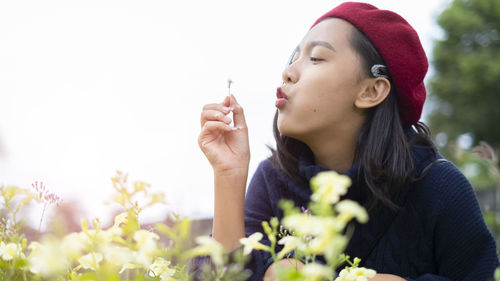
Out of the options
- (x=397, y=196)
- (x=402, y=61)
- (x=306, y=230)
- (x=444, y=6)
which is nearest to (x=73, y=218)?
(x=397, y=196)

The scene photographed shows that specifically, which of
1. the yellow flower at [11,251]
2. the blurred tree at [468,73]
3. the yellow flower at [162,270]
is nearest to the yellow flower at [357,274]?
the yellow flower at [162,270]

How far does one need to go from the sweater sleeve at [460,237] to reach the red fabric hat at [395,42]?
364 millimetres

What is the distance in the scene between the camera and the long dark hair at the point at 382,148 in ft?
5.57

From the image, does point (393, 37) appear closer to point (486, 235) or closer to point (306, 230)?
point (486, 235)

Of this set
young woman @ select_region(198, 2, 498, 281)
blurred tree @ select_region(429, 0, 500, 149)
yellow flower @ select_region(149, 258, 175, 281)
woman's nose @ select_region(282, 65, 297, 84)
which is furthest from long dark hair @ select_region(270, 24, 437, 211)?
blurred tree @ select_region(429, 0, 500, 149)

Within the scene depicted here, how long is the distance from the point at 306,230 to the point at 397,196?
1.35 m

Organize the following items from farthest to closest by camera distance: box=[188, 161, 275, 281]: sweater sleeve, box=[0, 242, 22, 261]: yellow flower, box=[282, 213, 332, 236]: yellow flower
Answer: box=[188, 161, 275, 281]: sweater sleeve < box=[0, 242, 22, 261]: yellow flower < box=[282, 213, 332, 236]: yellow flower

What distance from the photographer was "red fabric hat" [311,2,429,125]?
1.78 m

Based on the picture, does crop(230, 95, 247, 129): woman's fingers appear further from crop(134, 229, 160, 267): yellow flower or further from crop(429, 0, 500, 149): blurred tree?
crop(429, 0, 500, 149): blurred tree

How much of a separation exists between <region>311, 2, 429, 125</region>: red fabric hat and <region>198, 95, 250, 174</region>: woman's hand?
54 cm

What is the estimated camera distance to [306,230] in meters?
0.48

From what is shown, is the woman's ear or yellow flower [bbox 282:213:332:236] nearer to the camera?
yellow flower [bbox 282:213:332:236]

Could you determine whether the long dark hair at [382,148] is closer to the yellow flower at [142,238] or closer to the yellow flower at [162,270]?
the yellow flower at [162,270]

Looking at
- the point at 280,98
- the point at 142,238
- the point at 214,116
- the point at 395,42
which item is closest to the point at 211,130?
the point at 214,116
